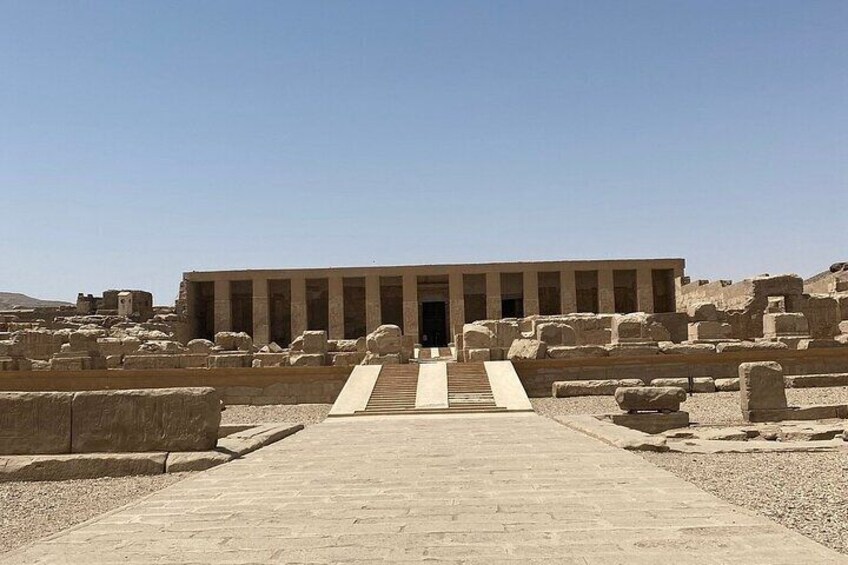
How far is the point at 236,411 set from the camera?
15133 millimetres

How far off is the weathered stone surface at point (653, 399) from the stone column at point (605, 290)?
66.4 feet

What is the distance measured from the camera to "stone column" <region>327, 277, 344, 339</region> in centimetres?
3155

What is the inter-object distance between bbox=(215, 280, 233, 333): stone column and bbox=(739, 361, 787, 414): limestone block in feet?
80.1

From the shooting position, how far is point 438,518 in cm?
475

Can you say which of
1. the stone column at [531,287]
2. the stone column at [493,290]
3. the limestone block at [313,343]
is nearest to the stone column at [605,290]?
the stone column at [531,287]

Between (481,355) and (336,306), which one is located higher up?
(336,306)

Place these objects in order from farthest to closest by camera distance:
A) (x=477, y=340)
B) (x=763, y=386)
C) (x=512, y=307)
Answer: (x=512, y=307), (x=477, y=340), (x=763, y=386)

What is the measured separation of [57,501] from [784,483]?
6458 mm

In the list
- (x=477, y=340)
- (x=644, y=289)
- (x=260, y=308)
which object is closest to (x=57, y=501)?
(x=477, y=340)

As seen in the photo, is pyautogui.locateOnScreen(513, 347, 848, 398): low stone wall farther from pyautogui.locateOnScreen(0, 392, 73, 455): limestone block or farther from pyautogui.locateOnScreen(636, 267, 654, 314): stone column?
pyautogui.locateOnScreen(636, 267, 654, 314): stone column

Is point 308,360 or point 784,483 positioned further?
point 308,360

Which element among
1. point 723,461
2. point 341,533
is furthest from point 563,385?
point 341,533

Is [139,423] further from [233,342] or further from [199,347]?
[233,342]

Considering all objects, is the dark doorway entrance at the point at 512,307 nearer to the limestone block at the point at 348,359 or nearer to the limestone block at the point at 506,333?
the limestone block at the point at 506,333
